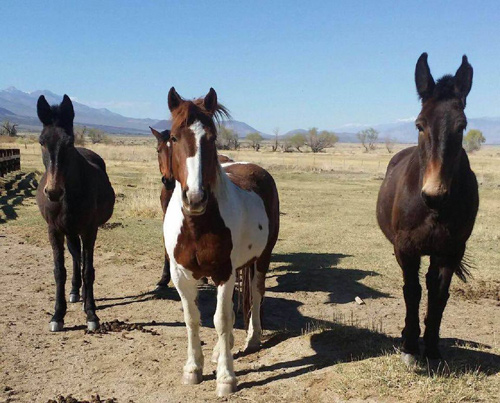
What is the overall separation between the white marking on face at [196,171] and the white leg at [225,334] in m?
0.96

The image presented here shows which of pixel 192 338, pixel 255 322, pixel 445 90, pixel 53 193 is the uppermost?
pixel 445 90

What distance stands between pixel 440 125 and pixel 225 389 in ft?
9.06

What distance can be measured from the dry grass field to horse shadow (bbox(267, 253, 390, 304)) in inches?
1.4

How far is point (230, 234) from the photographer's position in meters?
3.68

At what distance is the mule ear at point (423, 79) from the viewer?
3.49 metres

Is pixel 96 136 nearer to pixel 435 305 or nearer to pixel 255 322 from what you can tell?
pixel 255 322

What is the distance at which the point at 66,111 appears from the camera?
16.9 ft

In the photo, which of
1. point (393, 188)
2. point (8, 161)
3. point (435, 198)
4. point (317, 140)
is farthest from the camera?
point (317, 140)

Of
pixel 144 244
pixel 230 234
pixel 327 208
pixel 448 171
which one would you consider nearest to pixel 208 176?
pixel 230 234

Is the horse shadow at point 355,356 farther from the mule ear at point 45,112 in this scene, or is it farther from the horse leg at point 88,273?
the mule ear at point 45,112

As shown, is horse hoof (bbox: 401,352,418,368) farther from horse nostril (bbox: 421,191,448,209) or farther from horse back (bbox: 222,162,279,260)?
horse back (bbox: 222,162,279,260)

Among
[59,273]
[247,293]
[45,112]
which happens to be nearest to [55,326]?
[59,273]

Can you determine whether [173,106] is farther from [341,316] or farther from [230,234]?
[341,316]

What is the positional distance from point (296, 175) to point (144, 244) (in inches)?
829
